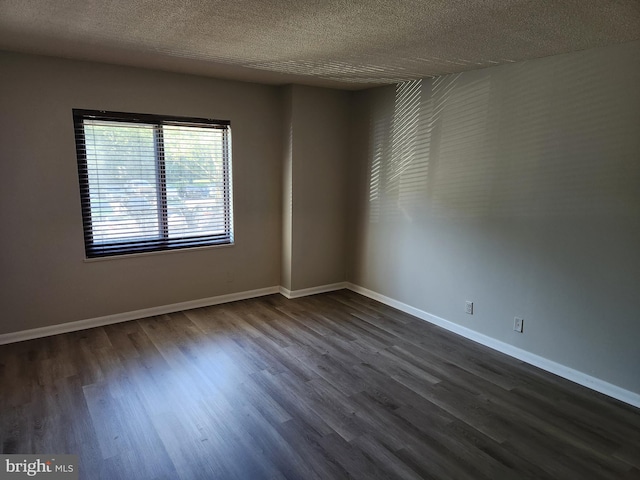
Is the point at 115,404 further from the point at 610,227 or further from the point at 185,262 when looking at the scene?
the point at 610,227

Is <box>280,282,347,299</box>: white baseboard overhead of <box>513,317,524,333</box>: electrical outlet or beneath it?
beneath

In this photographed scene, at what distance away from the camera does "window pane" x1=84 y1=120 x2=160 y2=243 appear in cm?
365

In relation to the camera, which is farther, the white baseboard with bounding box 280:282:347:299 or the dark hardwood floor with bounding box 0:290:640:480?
Answer: the white baseboard with bounding box 280:282:347:299

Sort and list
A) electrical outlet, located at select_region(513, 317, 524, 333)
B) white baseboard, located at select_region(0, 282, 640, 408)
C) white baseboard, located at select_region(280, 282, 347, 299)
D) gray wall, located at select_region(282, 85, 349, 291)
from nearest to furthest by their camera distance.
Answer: white baseboard, located at select_region(0, 282, 640, 408), electrical outlet, located at select_region(513, 317, 524, 333), gray wall, located at select_region(282, 85, 349, 291), white baseboard, located at select_region(280, 282, 347, 299)

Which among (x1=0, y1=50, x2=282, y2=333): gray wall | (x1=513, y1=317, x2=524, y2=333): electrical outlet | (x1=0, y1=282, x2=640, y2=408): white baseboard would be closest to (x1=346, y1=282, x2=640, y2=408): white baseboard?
(x1=0, y1=282, x2=640, y2=408): white baseboard

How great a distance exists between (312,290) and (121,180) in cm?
237

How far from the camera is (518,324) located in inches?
131

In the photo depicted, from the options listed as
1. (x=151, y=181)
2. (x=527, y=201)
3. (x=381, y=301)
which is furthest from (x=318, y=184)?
(x=527, y=201)

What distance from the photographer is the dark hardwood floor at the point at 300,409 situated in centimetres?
214

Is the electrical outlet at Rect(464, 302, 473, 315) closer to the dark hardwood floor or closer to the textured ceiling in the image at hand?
the dark hardwood floor

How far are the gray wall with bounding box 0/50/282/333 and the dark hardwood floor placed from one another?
1.25ft

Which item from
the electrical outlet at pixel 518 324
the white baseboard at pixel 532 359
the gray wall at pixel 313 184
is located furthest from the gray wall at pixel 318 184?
the electrical outlet at pixel 518 324

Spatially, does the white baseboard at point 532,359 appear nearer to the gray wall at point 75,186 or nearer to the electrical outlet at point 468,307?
the electrical outlet at point 468,307

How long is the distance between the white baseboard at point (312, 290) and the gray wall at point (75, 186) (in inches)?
26.0
